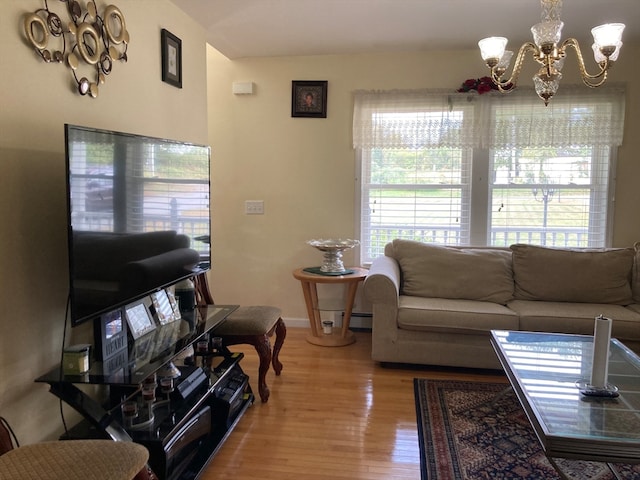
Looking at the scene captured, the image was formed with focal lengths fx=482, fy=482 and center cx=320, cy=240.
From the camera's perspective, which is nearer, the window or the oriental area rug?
the oriental area rug

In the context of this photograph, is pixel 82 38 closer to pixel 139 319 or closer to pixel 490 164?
pixel 139 319

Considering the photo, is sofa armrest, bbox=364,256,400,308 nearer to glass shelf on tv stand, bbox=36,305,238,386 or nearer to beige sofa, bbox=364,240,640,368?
beige sofa, bbox=364,240,640,368

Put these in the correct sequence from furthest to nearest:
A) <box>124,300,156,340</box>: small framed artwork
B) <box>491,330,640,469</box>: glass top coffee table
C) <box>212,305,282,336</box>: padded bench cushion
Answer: <box>212,305,282,336</box>: padded bench cushion
<box>124,300,156,340</box>: small framed artwork
<box>491,330,640,469</box>: glass top coffee table

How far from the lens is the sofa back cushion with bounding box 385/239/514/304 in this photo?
349 centimetres

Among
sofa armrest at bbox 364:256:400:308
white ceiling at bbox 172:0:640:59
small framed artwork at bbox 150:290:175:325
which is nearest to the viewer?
small framed artwork at bbox 150:290:175:325

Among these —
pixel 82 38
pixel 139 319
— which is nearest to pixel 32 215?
pixel 139 319

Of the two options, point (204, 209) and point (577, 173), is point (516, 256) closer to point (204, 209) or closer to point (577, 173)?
point (577, 173)

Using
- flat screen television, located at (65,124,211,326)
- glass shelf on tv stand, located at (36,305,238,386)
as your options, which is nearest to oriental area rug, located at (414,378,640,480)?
glass shelf on tv stand, located at (36,305,238,386)

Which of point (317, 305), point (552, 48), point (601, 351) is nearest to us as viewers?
point (601, 351)

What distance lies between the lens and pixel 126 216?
80.2 inches

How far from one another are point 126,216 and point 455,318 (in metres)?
→ 2.12

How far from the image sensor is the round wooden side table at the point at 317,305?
363 centimetres

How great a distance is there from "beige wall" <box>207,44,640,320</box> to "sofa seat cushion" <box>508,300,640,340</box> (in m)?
1.58

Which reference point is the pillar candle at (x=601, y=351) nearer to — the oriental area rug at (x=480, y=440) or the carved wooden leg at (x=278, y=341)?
the oriental area rug at (x=480, y=440)
